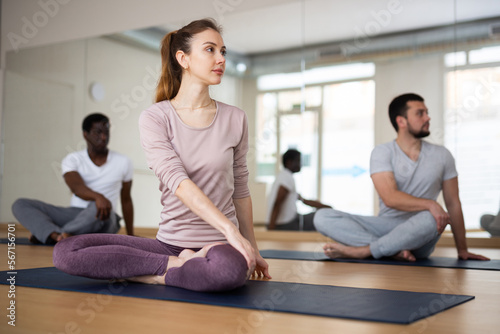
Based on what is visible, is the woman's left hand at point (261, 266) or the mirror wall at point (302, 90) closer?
the woman's left hand at point (261, 266)

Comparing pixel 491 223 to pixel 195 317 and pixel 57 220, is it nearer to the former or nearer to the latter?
pixel 57 220

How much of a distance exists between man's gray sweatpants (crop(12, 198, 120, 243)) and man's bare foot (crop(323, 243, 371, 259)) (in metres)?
1.77

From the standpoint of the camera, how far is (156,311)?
1.46 meters

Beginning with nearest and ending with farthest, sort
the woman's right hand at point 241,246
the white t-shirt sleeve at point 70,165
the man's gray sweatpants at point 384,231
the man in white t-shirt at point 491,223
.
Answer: the woman's right hand at point 241,246 → the man's gray sweatpants at point 384,231 → the white t-shirt sleeve at point 70,165 → the man in white t-shirt at point 491,223

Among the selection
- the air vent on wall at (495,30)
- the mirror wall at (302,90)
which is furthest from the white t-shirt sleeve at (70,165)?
the air vent on wall at (495,30)

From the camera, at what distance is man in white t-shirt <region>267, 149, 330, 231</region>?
5.21 m

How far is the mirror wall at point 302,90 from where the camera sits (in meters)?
4.58

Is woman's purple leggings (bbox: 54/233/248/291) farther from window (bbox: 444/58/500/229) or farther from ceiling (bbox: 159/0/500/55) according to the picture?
ceiling (bbox: 159/0/500/55)

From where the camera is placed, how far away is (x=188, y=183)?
1.74 meters

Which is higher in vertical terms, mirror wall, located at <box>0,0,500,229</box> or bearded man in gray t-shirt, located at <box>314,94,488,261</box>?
mirror wall, located at <box>0,0,500,229</box>

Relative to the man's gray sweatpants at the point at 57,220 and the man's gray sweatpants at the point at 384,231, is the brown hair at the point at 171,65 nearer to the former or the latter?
the man's gray sweatpants at the point at 384,231

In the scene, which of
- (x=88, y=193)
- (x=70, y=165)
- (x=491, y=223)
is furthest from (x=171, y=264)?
(x=491, y=223)

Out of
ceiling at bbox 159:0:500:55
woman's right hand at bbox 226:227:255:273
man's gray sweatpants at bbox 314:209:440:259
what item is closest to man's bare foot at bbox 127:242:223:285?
woman's right hand at bbox 226:227:255:273

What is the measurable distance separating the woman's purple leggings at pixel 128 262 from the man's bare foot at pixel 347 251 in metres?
1.37
